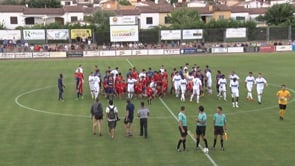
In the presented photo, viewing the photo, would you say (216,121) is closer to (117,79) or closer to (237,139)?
→ (237,139)

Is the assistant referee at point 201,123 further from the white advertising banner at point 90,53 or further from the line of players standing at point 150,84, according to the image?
the white advertising banner at point 90,53

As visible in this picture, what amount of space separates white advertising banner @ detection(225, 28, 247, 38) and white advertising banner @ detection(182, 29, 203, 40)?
398 centimetres

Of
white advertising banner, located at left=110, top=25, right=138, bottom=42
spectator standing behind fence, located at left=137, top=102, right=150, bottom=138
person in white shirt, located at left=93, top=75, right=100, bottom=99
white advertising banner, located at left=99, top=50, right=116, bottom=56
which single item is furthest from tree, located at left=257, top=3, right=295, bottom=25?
spectator standing behind fence, located at left=137, top=102, right=150, bottom=138

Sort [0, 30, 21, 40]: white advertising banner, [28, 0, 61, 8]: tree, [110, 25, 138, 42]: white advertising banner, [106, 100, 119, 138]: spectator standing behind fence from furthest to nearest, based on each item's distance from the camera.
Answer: [28, 0, 61, 8]: tree < [110, 25, 138, 42]: white advertising banner < [0, 30, 21, 40]: white advertising banner < [106, 100, 119, 138]: spectator standing behind fence

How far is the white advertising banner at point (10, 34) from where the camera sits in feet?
229

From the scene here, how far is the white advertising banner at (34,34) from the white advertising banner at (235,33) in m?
27.0

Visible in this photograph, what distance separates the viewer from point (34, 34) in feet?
231

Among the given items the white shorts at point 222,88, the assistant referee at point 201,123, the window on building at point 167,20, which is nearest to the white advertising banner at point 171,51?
the window on building at point 167,20

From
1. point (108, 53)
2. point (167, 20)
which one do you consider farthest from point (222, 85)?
point (167, 20)

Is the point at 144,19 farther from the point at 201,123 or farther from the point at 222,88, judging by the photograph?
the point at 201,123

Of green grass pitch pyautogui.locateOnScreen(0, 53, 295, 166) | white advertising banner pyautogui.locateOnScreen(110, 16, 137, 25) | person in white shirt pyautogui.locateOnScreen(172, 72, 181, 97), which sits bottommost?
green grass pitch pyautogui.locateOnScreen(0, 53, 295, 166)

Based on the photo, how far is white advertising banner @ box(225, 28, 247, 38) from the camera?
72.9m

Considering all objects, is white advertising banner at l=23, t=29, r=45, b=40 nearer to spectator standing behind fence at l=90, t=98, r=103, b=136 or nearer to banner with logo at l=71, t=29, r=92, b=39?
banner with logo at l=71, t=29, r=92, b=39

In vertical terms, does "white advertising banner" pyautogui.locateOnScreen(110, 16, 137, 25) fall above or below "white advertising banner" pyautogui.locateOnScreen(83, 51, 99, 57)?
above
